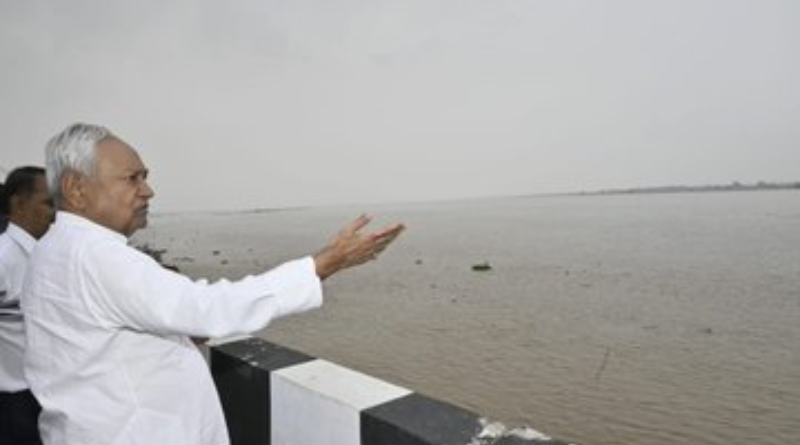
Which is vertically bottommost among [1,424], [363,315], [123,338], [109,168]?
[363,315]

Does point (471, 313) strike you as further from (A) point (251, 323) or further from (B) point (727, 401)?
(A) point (251, 323)

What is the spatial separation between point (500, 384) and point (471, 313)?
6708 millimetres

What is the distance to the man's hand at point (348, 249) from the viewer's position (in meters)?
1.73

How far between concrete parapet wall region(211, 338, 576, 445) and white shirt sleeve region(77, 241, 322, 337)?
74cm

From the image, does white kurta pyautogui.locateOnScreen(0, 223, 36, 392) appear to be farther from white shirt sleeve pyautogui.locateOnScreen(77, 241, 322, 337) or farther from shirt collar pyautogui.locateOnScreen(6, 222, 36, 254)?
white shirt sleeve pyautogui.locateOnScreen(77, 241, 322, 337)

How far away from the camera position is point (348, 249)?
1785 millimetres

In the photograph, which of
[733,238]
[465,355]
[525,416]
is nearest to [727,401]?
[525,416]

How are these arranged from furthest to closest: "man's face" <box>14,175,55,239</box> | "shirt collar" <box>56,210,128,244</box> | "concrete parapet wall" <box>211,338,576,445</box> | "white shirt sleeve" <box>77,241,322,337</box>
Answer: "man's face" <box>14,175,55,239</box> → "concrete parapet wall" <box>211,338,576,445</box> → "shirt collar" <box>56,210,128,244</box> → "white shirt sleeve" <box>77,241,322,337</box>

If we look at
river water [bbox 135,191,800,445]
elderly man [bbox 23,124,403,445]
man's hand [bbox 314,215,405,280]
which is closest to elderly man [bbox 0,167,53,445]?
elderly man [bbox 23,124,403,445]

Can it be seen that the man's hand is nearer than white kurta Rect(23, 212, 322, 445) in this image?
No

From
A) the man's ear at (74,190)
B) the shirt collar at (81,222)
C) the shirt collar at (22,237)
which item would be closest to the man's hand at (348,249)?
the shirt collar at (81,222)

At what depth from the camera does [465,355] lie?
12867 mm

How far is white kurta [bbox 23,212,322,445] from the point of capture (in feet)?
4.99

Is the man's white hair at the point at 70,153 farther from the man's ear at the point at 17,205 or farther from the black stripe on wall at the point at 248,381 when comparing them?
the man's ear at the point at 17,205
